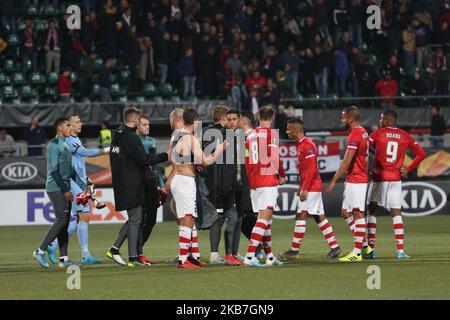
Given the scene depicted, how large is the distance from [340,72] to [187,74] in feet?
14.4

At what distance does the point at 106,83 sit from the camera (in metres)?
29.7

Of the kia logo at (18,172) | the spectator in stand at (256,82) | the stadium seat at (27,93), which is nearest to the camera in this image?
the kia logo at (18,172)

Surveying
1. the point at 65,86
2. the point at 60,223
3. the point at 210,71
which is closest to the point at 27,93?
the point at 65,86

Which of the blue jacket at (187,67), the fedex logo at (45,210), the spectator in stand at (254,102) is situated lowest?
Answer: the fedex logo at (45,210)

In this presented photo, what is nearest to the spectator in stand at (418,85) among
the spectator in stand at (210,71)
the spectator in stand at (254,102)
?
the spectator in stand at (254,102)

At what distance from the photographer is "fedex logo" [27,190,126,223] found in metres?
24.4

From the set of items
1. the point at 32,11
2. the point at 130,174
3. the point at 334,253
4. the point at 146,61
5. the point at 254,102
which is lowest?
the point at 334,253

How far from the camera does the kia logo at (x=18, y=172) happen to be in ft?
81.6

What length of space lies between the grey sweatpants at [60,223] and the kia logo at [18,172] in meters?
10.0

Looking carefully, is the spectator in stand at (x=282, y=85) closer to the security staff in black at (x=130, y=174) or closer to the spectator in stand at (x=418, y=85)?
the spectator in stand at (x=418, y=85)

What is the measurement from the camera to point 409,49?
105 feet

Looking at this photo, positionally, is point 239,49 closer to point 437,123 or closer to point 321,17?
point 321,17
